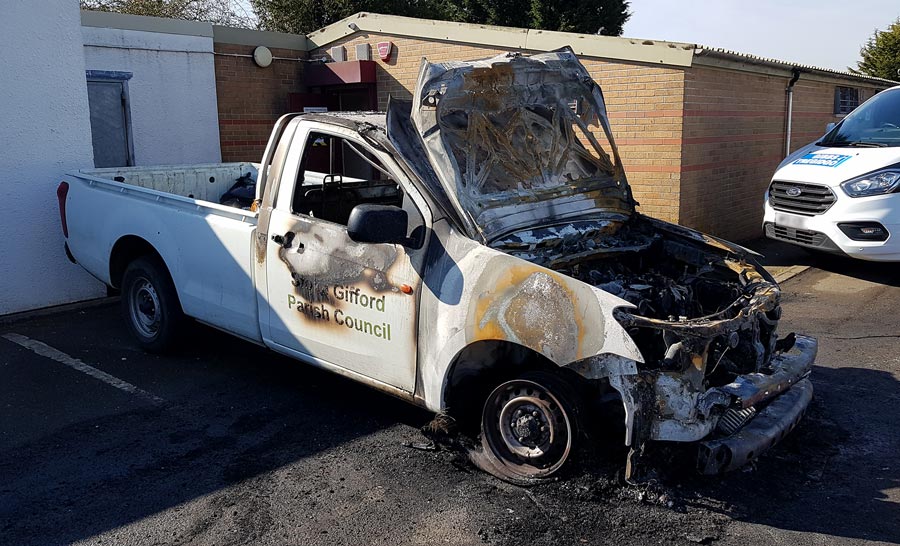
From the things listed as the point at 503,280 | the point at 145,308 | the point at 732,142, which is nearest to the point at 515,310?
the point at 503,280

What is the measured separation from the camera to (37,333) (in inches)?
284

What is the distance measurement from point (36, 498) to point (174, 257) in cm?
221

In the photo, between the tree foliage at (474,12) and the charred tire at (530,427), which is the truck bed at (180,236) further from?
the tree foliage at (474,12)

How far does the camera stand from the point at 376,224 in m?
4.14

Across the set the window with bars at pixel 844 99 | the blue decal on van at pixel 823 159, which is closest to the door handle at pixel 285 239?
the blue decal on van at pixel 823 159

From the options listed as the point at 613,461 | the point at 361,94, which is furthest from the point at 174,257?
the point at 361,94

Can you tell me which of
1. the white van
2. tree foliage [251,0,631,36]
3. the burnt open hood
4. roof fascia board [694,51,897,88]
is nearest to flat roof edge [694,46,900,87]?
roof fascia board [694,51,897,88]

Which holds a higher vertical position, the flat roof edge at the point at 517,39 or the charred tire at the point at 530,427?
the flat roof edge at the point at 517,39

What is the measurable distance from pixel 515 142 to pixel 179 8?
74.8 ft

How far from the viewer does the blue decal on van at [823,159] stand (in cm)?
904

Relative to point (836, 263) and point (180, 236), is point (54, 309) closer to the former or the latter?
point (180, 236)

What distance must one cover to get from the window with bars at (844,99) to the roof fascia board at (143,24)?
1176 cm

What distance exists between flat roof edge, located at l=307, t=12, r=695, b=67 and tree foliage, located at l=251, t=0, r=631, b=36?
30.7 feet

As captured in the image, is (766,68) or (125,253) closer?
(125,253)
